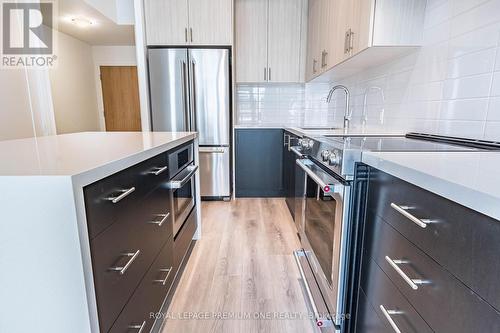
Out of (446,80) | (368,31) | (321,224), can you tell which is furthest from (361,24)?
(321,224)

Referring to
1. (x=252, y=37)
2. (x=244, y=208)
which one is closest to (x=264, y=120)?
(x=252, y=37)

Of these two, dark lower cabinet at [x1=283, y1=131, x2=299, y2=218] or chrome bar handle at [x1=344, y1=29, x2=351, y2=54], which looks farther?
dark lower cabinet at [x1=283, y1=131, x2=299, y2=218]

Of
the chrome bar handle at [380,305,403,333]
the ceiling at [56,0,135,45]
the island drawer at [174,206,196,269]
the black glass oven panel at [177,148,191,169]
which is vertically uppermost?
the ceiling at [56,0,135,45]

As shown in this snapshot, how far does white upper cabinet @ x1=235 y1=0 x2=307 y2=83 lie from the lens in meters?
3.22

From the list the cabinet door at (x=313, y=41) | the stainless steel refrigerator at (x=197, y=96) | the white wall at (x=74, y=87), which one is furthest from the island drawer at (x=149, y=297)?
the white wall at (x=74, y=87)

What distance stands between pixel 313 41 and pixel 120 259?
9.37 feet

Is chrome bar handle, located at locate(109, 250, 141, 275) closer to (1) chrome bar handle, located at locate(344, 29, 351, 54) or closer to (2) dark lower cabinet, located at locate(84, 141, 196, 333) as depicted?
(2) dark lower cabinet, located at locate(84, 141, 196, 333)

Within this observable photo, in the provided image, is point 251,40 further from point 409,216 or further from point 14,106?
point 409,216

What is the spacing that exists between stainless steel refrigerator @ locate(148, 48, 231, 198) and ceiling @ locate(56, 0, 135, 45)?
97cm

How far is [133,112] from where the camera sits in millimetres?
4910

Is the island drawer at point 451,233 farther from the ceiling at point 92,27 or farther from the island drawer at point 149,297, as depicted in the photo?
the ceiling at point 92,27

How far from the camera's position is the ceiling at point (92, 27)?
3021 millimetres

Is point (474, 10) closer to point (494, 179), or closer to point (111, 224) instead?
point (494, 179)

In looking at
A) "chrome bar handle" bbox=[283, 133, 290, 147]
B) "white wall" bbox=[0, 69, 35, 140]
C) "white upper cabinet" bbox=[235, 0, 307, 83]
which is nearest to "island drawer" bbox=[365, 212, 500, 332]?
"chrome bar handle" bbox=[283, 133, 290, 147]
